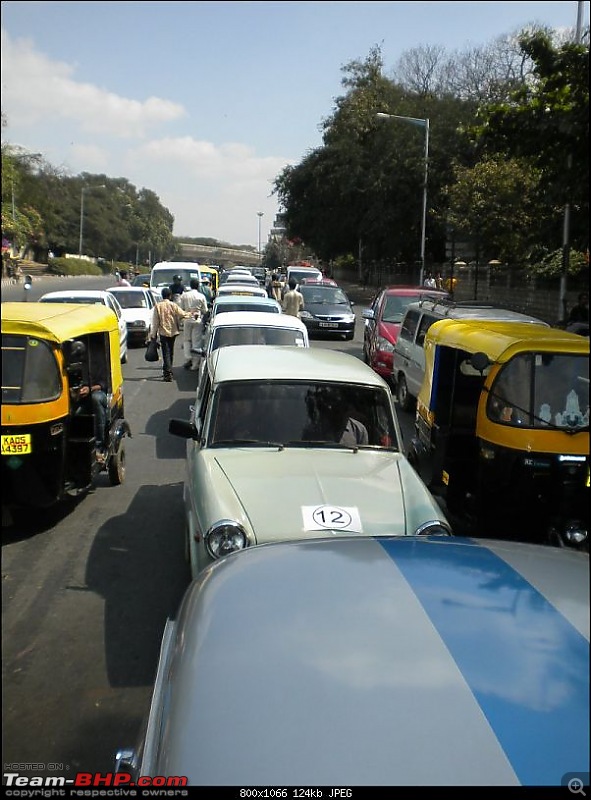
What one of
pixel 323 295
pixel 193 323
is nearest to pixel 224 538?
pixel 193 323

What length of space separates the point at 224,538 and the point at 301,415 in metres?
1.62

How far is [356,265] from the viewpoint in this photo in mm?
71062

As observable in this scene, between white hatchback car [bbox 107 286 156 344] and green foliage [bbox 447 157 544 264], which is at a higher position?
green foliage [bbox 447 157 544 264]

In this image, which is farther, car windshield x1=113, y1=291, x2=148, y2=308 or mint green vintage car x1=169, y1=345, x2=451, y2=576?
car windshield x1=113, y1=291, x2=148, y2=308

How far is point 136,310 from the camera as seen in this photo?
68.9 ft

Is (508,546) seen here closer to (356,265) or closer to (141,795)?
(141,795)

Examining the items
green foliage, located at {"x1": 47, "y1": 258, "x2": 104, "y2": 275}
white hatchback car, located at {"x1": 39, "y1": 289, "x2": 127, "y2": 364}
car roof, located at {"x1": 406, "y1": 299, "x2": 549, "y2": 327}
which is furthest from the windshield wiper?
green foliage, located at {"x1": 47, "y1": 258, "x2": 104, "y2": 275}

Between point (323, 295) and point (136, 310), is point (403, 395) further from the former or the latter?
point (323, 295)

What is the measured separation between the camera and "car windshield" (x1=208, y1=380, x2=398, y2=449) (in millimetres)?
5809

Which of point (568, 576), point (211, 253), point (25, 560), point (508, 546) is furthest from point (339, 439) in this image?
point (211, 253)

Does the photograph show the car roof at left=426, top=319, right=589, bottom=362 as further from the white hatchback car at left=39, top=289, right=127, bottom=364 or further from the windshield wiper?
the white hatchback car at left=39, top=289, right=127, bottom=364

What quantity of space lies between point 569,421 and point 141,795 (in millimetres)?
4568

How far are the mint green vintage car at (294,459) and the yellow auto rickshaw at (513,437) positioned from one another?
2.04 ft

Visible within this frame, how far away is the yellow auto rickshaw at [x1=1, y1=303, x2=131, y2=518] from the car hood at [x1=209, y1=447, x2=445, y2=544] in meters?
1.20
